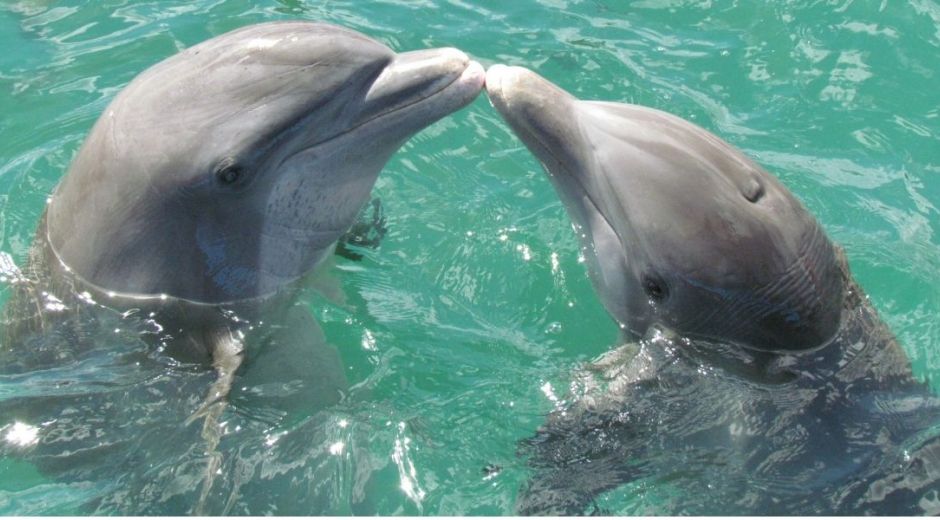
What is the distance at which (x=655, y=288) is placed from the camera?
5746 mm

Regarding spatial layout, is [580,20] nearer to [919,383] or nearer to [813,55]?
[813,55]

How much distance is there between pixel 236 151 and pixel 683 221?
233 cm

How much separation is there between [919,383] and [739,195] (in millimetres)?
1757

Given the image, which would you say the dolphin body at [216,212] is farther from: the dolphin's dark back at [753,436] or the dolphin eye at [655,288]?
the dolphin's dark back at [753,436]

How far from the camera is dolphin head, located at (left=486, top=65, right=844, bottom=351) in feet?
17.7

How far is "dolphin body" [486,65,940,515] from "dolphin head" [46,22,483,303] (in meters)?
0.65

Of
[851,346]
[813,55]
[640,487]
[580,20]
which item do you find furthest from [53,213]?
[813,55]

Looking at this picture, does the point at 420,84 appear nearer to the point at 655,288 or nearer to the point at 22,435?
the point at 655,288

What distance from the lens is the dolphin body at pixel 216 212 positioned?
18.1 ft

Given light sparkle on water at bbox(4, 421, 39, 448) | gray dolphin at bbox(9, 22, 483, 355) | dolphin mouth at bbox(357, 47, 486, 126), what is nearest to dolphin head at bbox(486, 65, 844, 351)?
dolphin mouth at bbox(357, 47, 486, 126)

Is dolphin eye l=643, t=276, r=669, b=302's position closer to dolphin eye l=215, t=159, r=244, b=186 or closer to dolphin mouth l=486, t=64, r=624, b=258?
dolphin mouth l=486, t=64, r=624, b=258

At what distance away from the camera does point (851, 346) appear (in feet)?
19.2

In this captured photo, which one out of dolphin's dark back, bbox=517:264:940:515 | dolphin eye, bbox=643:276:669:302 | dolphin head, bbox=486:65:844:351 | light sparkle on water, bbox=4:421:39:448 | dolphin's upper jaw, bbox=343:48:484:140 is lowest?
light sparkle on water, bbox=4:421:39:448

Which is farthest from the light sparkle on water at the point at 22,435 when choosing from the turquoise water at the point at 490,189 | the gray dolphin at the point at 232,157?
the gray dolphin at the point at 232,157
